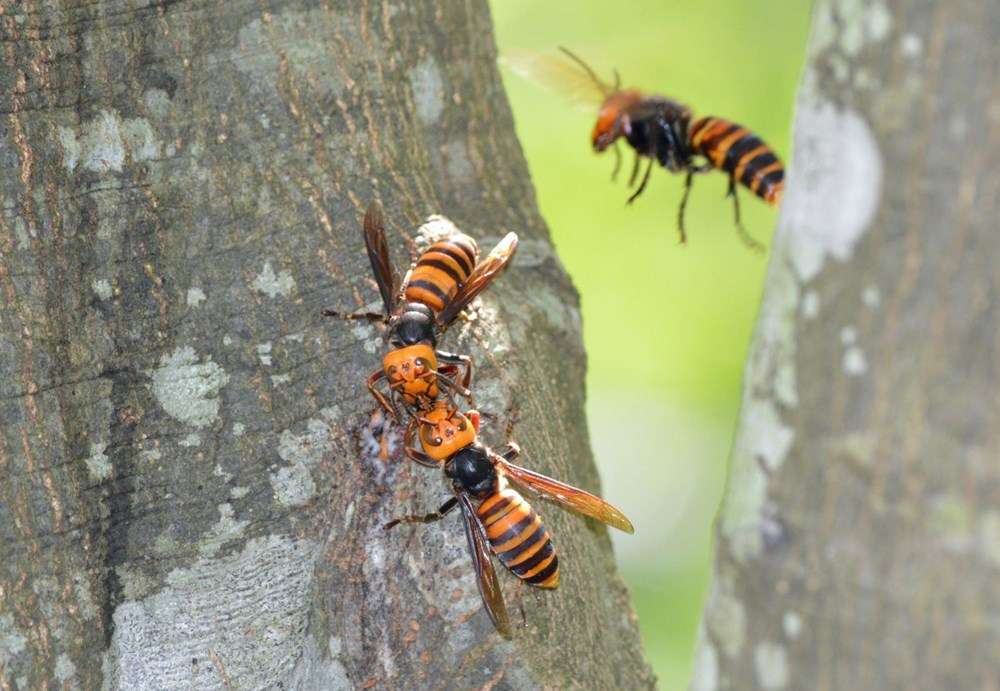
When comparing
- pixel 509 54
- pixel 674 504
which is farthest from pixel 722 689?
pixel 674 504

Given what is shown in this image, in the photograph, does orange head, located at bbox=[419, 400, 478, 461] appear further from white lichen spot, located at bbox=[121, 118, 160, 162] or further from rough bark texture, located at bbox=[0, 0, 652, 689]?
white lichen spot, located at bbox=[121, 118, 160, 162]

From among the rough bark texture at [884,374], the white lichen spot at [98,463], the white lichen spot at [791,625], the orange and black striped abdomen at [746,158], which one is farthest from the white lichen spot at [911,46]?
the orange and black striped abdomen at [746,158]

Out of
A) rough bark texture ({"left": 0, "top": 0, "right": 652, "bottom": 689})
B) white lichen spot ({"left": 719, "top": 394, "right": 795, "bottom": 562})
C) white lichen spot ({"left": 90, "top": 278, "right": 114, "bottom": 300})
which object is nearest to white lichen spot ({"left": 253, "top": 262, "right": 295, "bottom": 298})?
rough bark texture ({"left": 0, "top": 0, "right": 652, "bottom": 689})

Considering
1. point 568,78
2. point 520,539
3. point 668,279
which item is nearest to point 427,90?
point 520,539

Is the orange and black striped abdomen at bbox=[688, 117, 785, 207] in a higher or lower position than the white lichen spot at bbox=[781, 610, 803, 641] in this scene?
higher

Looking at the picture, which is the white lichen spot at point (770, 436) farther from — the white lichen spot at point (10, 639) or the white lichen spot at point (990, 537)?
the white lichen spot at point (10, 639)

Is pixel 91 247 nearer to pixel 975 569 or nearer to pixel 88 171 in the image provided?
pixel 88 171
